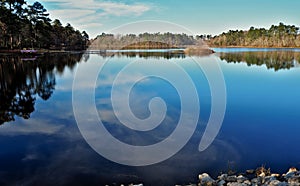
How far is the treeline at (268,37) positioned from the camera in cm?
11125

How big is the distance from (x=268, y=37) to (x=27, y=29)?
108 metres

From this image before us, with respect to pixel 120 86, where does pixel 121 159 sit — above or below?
below

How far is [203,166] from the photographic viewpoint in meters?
6.84

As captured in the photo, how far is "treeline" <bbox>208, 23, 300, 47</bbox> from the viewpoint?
365ft

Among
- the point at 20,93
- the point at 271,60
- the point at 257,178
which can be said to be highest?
the point at 271,60

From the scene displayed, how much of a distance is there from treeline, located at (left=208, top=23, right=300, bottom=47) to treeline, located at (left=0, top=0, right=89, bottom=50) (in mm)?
90745

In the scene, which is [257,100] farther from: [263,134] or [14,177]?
[14,177]

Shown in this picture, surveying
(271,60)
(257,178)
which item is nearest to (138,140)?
(257,178)

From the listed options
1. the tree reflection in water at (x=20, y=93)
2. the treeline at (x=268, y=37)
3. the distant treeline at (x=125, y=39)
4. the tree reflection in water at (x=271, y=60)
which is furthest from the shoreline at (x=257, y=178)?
the treeline at (x=268, y=37)

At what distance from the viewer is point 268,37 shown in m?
123

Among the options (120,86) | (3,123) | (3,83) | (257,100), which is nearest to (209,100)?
(257,100)

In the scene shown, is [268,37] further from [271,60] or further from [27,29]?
[27,29]

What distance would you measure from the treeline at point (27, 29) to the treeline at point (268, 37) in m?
90.7

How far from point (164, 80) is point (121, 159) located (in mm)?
14036
